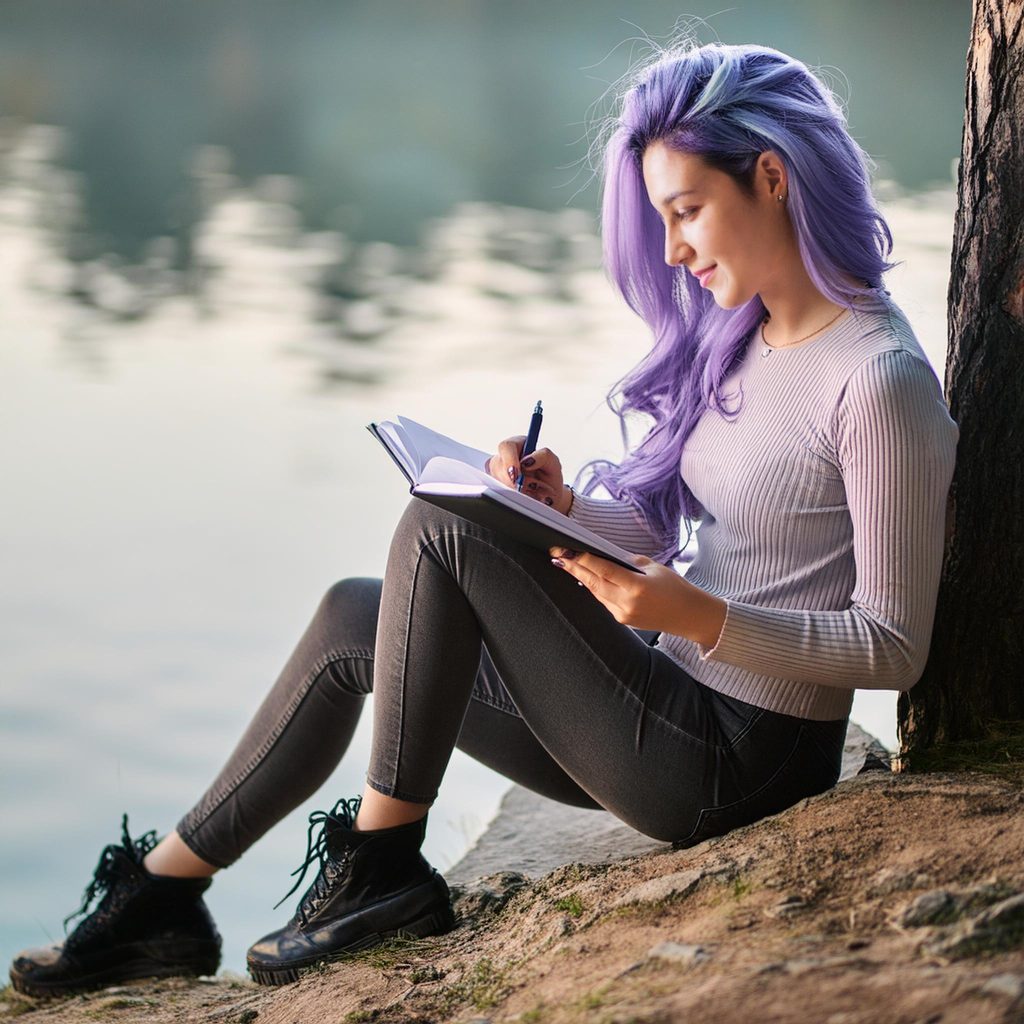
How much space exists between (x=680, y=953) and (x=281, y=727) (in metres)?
0.84

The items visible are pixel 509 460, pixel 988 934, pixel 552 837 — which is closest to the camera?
pixel 988 934

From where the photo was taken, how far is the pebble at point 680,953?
127 cm

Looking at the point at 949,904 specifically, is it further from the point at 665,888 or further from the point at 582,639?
the point at 582,639

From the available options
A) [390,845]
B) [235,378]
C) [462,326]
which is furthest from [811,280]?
[462,326]

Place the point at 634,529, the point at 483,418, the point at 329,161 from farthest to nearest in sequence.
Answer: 1. the point at 329,161
2. the point at 483,418
3. the point at 634,529

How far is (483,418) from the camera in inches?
190

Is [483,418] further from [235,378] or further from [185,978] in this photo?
[185,978]

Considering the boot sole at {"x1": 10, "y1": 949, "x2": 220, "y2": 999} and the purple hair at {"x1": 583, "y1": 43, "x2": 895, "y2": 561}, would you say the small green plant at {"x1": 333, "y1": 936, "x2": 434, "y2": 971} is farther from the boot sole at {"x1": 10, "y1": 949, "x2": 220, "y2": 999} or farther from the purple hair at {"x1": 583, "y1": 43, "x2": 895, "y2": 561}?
the purple hair at {"x1": 583, "y1": 43, "x2": 895, "y2": 561}

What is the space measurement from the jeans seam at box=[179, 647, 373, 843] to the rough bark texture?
2.57 feet

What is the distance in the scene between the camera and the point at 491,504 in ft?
4.62

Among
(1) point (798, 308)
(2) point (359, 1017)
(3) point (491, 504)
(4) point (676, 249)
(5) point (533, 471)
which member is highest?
(4) point (676, 249)

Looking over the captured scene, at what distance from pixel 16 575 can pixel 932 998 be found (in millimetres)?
3200

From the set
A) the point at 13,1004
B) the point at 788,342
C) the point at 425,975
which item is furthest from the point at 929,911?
the point at 13,1004

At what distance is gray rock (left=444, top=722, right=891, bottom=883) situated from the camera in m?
2.16
